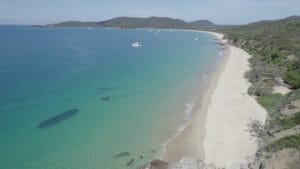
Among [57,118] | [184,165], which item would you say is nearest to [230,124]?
[184,165]

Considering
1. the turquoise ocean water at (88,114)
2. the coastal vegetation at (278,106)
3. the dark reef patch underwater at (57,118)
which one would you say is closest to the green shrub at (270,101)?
the coastal vegetation at (278,106)

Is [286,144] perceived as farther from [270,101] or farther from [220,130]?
[270,101]

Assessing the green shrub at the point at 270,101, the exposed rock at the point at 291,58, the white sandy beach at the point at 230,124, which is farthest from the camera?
the exposed rock at the point at 291,58

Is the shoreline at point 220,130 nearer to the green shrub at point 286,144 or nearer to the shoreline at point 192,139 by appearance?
the shoreline at point 192,139

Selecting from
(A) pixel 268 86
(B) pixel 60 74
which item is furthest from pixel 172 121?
(B) pixel 60 74

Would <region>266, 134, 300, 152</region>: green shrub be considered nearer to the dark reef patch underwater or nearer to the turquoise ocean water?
the turquoise ocean water

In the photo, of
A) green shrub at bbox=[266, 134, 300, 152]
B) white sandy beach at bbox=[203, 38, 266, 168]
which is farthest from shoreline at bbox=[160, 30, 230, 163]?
green shrub at bbox=[266, 134, 300, 152]

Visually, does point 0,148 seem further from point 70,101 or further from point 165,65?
point 165,65
